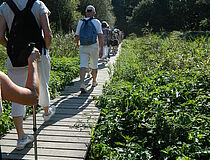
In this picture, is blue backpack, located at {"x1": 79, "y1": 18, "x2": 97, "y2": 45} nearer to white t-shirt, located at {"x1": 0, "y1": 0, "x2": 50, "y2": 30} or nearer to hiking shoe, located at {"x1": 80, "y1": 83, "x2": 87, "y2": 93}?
hiking shoe, located at {"x1": 80, "y1": 83, "x2": 87, "y2": 93}

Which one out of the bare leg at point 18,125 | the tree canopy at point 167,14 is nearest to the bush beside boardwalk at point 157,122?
the bare leg at point 18,125

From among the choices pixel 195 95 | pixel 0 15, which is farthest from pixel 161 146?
pixel 0 15

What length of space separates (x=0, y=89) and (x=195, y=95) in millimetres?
3695

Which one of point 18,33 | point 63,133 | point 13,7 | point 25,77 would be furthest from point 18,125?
point 13,7

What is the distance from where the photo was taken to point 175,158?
2.96 m

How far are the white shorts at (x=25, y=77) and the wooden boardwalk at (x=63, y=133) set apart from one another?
48cm

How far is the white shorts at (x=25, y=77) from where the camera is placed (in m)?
3.37

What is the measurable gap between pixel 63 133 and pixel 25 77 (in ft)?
3.62

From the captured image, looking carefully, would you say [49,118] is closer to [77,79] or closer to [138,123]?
[138,123]

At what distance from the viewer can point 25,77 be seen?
3.51 m

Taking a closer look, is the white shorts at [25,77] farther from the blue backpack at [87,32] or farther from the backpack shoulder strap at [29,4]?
the blue backpack at [87,32]

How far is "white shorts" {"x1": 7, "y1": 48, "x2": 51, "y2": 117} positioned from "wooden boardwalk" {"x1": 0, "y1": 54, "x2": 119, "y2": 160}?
0.48m

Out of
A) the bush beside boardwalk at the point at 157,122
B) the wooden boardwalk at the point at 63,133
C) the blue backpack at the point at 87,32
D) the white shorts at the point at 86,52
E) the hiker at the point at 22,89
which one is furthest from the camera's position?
the white shorts at the point at 86,52

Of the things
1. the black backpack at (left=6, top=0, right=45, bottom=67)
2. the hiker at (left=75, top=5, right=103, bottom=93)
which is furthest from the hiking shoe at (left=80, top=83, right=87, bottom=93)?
the black backpack at (left=6, top=0, right=45, bottom=67)
